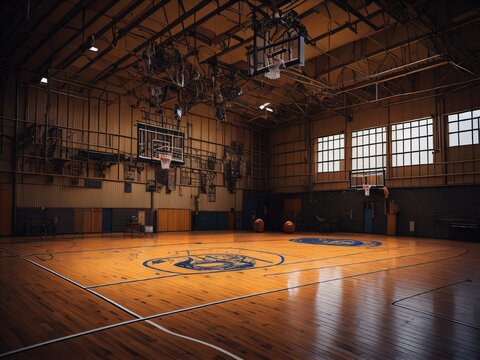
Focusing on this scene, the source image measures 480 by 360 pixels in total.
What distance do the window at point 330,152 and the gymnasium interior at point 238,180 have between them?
0.10 metres

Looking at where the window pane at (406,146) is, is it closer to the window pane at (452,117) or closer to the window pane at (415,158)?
the window pane at (415,158)

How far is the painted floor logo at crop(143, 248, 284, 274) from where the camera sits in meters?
8.36

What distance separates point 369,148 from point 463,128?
510 centimetres

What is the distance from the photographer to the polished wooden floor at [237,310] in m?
3.63

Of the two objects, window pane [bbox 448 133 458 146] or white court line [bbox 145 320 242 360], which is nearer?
white court line [bbox 145 320 242 360]

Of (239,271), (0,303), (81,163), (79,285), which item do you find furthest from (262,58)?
(81,163)

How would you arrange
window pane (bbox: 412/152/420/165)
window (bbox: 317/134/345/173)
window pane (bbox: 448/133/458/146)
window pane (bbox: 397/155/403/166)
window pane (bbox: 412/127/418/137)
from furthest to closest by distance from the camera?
window (bbox: 317/134/345/173), window pane (bbox: 397/155/403/166), window pane (bbox: 412/127/418/137), window pane (bbox: 412/152/420/165), window pane (bbox: 448/133/458/146)

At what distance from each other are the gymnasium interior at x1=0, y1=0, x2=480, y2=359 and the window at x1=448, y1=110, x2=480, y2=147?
99 mm

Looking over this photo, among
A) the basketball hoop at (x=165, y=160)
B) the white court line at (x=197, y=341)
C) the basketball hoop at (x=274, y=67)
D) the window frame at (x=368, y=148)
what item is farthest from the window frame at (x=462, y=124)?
the white court line at (x=197, y=341)

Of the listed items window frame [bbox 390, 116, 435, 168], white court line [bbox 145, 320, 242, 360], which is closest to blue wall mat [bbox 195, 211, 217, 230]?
window frame [bbox 390, 116, 435, 168]

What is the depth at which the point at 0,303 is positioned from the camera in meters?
5.22

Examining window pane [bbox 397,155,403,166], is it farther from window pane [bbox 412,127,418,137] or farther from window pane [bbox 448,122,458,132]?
window pane [bbox 448,122,458,132]

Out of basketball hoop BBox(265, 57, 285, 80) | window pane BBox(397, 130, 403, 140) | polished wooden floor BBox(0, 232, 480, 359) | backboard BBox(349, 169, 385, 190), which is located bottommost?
polished wooden floor BBox(0, 232, 480, 359)

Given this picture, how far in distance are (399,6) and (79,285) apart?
1276 centimetres
